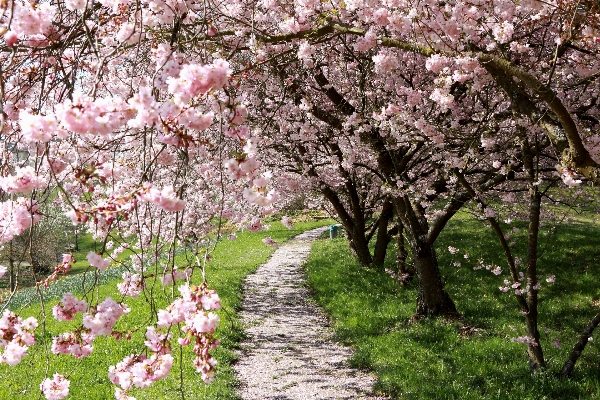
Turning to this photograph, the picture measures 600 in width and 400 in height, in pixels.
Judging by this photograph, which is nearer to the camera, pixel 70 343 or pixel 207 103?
pixel 70 343

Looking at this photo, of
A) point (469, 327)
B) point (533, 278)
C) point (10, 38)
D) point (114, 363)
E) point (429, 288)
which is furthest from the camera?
point (429, 288)

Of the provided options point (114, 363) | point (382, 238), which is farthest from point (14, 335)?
point (382, 238)

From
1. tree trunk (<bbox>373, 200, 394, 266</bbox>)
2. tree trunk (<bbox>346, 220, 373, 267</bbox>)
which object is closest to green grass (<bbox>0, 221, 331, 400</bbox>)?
tree trunk (<bbox>346, 220, 373, 267</bbox>)

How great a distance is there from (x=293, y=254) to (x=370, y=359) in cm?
1104

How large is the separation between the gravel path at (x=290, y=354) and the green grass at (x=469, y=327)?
0.95ft

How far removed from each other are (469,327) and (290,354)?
9.06 feet

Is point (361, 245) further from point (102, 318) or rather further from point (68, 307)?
point (102, 318)

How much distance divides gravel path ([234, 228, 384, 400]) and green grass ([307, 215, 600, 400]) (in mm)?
288

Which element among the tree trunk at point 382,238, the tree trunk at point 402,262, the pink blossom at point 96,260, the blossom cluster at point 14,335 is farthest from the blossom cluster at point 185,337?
the tree trunk at point 382,238

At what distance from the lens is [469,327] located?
730 cm

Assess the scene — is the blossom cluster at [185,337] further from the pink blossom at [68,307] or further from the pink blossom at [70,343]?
the pink blossom at [68,307]

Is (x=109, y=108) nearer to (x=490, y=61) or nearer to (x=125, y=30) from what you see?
(x=125, y=30)

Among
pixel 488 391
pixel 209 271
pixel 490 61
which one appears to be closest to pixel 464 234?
pixel 209 271

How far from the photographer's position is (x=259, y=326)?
8.39 m
